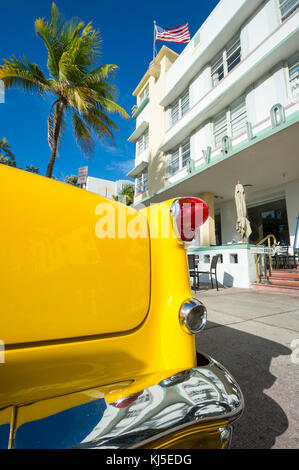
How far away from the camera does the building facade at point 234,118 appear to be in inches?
272

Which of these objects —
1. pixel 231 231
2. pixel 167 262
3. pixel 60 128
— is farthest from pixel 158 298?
pixel 231 231

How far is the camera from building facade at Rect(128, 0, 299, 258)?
6914mm

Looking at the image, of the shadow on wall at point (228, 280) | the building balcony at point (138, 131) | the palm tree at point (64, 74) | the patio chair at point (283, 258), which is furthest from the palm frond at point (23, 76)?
the patio chair at point (283, 258)

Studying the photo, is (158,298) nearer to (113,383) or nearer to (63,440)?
(113,383)

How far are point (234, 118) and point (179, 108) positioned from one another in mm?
4264

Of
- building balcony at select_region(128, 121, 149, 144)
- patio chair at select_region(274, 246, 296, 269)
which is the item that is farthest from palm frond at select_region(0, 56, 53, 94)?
patio chair at select_region(274, 246, 296, 269)

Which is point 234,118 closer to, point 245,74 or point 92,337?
point 245,74

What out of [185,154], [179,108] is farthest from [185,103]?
[185,154]

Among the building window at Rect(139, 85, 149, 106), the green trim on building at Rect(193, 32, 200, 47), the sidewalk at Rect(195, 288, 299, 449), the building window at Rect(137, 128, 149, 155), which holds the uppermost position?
the building window at Rect(139, 85, 149, 106)

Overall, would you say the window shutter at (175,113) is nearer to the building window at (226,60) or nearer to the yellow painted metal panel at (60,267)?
the building window at (226,60)

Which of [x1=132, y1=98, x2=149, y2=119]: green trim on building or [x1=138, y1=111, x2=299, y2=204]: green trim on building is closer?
[x1=138, y1=111, x2=299, y2=204]: green trim on building

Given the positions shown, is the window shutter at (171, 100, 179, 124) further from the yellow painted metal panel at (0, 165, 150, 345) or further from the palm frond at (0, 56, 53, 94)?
the yellow painted metal panel at (0, 165, 150, 345)

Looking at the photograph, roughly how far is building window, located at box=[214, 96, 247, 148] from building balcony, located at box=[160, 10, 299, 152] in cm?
24

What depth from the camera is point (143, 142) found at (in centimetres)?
1616
